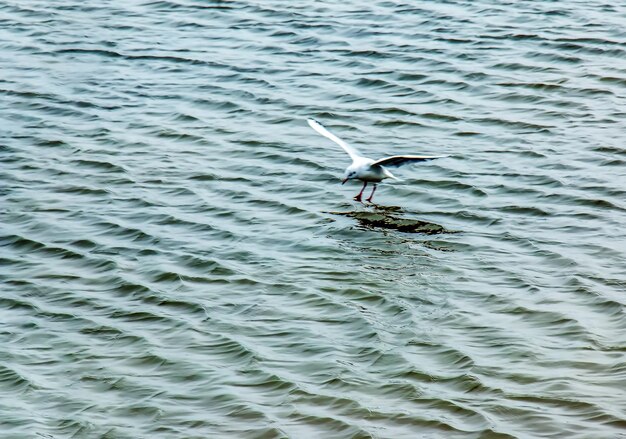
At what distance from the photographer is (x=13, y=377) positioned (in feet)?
38.9

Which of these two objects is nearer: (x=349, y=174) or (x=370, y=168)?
(x=370, y=168)

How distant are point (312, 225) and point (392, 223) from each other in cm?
110

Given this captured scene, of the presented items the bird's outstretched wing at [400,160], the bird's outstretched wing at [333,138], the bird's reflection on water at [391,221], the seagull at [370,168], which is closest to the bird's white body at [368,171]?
the seagull at [370,168]

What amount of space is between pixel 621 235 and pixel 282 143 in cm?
582

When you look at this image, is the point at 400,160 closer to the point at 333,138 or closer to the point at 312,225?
the point at 312,225

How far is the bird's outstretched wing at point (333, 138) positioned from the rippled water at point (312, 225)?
54 cm

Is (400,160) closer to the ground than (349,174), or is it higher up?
higher up

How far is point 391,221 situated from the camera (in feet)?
52.6

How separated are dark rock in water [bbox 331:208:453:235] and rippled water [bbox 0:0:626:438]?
0.05 meters

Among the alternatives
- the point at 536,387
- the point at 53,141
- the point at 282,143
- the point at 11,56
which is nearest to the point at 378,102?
the point at 282,143

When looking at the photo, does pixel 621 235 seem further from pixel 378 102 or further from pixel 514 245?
pixel 378 102

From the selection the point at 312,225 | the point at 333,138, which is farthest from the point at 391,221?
the point at 333,138

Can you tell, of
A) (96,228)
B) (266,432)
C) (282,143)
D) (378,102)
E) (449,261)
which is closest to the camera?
(266,432)

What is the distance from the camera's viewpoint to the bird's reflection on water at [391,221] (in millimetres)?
15531
